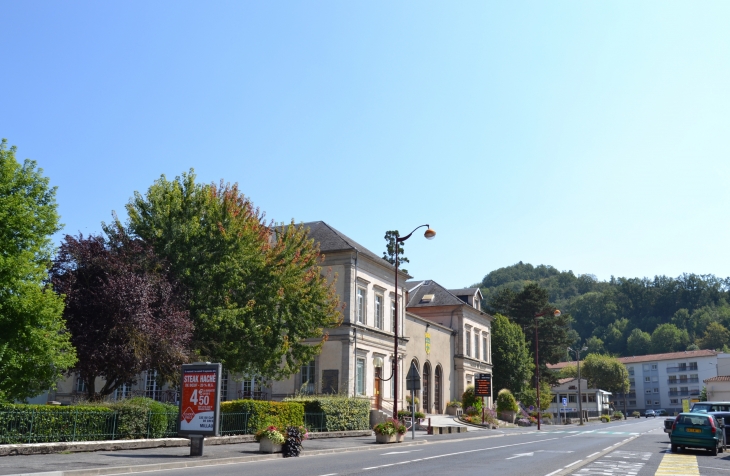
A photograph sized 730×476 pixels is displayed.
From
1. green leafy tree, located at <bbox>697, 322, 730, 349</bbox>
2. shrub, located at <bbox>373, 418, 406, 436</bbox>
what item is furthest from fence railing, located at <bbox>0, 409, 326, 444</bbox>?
green leafy tree, located at <bbox>697, 322, 730, 349</bbox>

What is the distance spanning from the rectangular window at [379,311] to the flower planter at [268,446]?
23.9 m

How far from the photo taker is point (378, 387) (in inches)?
1684

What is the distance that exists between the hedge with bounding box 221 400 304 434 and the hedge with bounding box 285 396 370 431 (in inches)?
74.6

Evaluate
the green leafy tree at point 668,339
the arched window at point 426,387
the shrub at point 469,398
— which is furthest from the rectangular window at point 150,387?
the green leafy tree at point 668,339

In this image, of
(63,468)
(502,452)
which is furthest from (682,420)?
(63,468)

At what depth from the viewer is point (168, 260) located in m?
28.3

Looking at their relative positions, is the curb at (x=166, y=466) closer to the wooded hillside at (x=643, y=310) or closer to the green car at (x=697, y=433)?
the green car at (x=697, y=433)

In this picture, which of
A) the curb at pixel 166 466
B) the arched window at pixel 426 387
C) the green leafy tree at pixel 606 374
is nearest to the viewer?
the curb at pixel 166 466

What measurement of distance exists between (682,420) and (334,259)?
72.6 feet

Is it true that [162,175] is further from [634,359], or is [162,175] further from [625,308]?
[625,308]

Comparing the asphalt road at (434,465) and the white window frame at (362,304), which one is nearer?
the asphalt road at (434,465)

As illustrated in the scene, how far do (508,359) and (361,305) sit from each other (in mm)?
33107

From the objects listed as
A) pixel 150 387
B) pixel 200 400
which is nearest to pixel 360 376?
pixel 150 387

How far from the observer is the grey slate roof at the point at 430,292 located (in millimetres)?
59375
